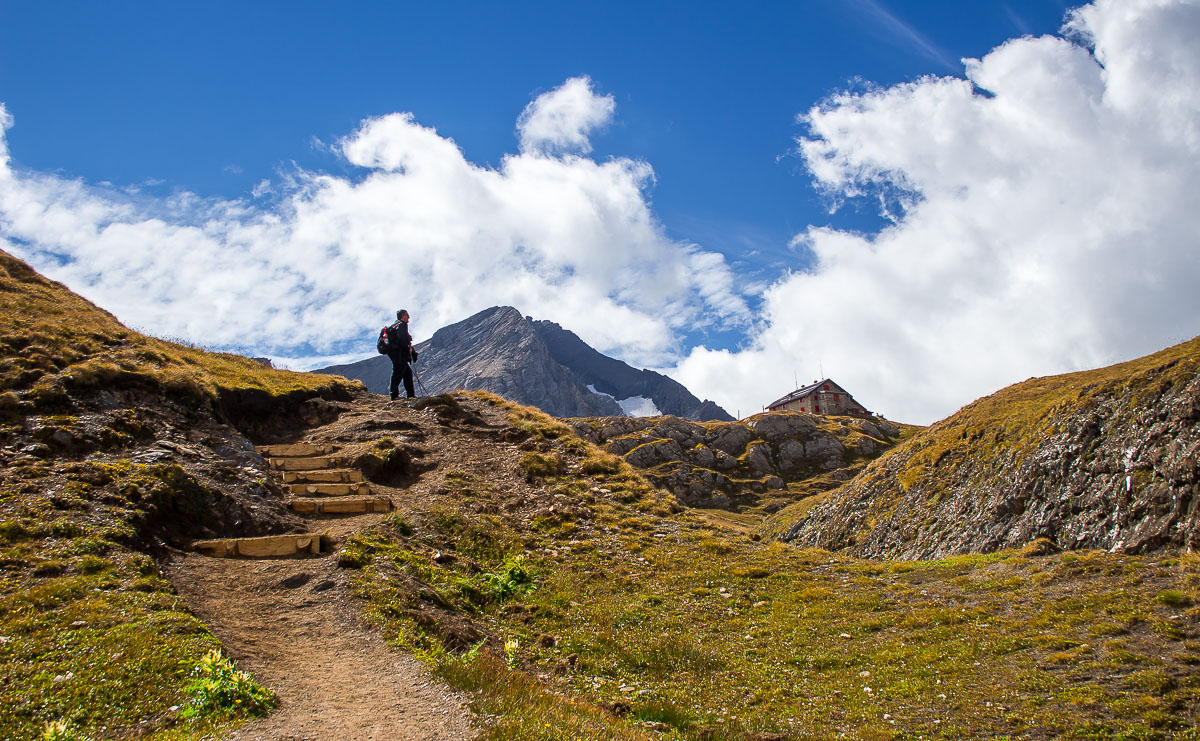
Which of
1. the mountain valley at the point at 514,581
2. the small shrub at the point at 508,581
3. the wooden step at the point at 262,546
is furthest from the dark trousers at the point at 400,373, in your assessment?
the small shrub at the point at 508,581

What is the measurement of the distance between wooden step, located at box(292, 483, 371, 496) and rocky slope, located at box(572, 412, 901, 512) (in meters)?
89.7

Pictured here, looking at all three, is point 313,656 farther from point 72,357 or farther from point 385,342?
point 385,342

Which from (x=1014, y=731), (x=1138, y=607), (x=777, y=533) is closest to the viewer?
(x=1014, y=731)

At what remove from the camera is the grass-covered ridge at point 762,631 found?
10695mm

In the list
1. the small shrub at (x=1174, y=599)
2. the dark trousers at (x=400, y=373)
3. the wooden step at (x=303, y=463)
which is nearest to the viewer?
the small shrub at (x=1174, y=599)

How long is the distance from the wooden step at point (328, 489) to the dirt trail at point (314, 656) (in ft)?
20.2

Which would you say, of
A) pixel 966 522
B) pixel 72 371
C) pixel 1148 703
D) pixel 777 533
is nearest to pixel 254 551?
pixel 72 371

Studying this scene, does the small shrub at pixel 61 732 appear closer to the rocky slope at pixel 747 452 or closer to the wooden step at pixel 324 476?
the wooden step at pixel 324 476

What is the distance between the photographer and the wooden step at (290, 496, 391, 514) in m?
20.8

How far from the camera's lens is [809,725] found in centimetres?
1111

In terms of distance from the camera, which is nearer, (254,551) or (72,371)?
(254,551)

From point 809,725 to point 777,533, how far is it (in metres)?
45.5

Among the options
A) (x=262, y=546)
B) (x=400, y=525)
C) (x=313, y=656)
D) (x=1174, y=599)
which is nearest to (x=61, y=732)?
(x=313, y=656)

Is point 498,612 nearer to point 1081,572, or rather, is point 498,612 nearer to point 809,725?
point 809,725
